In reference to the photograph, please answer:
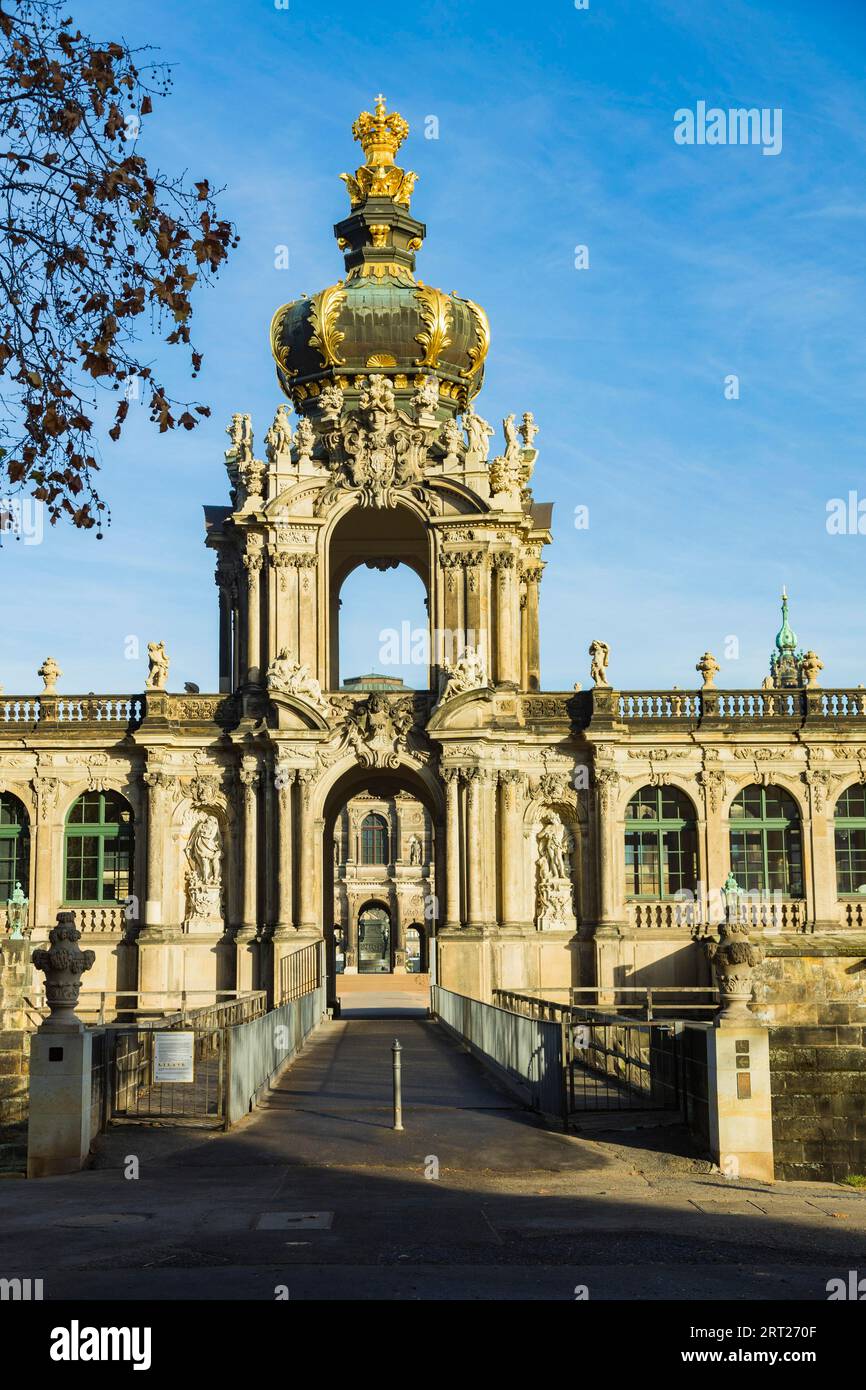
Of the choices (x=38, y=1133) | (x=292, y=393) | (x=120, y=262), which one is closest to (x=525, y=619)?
(x=292, y=393)

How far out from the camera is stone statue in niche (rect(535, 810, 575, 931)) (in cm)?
4383

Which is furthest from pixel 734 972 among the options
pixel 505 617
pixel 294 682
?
pixel 505 617

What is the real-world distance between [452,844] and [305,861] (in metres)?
3.73

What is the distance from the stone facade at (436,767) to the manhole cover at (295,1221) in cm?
2706

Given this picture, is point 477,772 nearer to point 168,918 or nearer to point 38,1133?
point 168,918

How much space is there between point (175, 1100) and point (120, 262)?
14168mm

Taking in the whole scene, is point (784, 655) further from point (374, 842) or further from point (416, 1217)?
point (416, 1217)

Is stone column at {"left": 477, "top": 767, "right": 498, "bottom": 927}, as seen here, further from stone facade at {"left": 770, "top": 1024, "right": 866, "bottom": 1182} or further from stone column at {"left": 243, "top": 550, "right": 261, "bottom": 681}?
stone facade at {"left": 770, "top": 1024, "right": 866, "bottom": 1182}

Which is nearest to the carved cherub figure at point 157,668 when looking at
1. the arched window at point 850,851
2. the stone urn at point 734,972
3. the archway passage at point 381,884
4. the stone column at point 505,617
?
the stone column at point 505,617

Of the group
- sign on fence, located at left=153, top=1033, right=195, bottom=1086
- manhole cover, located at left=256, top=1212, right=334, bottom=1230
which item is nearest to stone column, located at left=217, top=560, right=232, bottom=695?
sign on fence, located at left=153, top=1033, right=195, bottom=1086

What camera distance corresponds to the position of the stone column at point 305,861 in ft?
142

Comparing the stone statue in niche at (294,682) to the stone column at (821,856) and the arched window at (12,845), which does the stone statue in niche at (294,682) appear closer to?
the arched window at (12,845)

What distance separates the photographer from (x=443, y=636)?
4434 centimetres

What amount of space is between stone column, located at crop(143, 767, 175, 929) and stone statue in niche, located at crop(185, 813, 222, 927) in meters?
0.72
